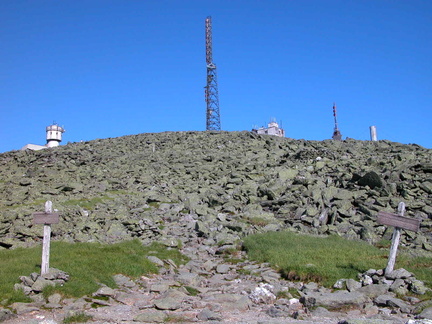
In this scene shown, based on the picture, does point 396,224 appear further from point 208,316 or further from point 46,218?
point 46,218

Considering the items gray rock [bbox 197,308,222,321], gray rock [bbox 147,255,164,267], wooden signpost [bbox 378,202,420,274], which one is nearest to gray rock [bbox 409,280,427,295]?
wooden signpost [bbox 378,202,420,274]

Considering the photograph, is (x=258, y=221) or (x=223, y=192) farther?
(x=223, y=192)

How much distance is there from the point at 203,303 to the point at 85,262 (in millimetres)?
4771

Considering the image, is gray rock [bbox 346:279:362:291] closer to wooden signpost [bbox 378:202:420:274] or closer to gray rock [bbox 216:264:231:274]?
wooden signpost [bbox 378:202:420:274]

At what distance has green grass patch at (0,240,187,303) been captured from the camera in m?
11.2

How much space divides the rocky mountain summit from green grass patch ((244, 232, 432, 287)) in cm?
52

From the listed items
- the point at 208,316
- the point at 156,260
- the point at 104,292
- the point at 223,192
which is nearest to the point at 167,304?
the point at 208,316

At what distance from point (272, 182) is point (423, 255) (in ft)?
40.1

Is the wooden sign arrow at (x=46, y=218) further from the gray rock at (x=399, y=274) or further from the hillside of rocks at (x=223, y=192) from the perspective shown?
the gray rock at (x=399, y=274)

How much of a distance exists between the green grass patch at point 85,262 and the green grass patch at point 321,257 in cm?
361

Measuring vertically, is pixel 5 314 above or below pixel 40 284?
below

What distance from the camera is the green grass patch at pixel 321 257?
41.5ft

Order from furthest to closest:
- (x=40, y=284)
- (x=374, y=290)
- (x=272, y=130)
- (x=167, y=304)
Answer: (x=272, y=130) → (x=374, y=290) → (x=40, y=284) → (x=167, y=304)

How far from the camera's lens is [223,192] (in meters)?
25.4
